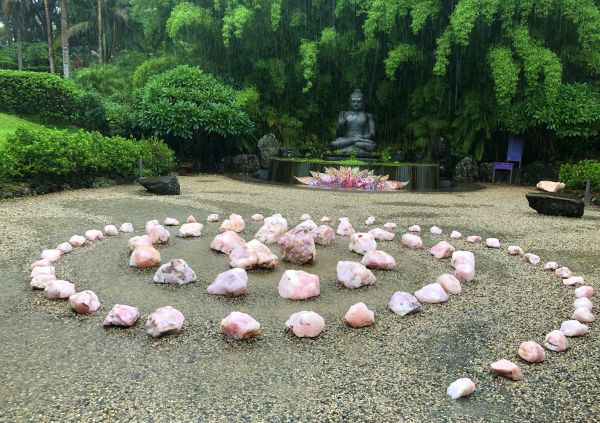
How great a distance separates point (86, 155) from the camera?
745cm

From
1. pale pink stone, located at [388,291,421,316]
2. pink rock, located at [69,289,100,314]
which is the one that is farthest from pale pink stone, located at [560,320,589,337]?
pink rock, located at [69,289,100,314]

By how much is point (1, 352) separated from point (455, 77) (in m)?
10.7

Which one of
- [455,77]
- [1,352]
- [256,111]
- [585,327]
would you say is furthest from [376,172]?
[1,352]

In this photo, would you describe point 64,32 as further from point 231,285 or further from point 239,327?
point 239,327

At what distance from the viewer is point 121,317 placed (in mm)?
2162

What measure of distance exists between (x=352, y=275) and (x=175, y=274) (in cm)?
101

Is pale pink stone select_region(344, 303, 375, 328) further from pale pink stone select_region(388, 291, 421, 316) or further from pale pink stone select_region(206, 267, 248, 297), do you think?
pale pink stone select_region(206, 267, 248, 297)

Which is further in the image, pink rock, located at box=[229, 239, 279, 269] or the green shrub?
the green shrub

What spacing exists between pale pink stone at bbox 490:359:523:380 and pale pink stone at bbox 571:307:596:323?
2.56 ft

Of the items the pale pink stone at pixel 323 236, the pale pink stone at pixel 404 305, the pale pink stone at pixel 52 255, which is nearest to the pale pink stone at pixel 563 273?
the pale pink stone at pixel 404 305

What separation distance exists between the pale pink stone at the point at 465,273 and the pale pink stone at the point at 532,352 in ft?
3.41

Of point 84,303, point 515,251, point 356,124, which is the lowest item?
point 515,251

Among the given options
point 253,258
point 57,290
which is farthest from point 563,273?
point 57,290

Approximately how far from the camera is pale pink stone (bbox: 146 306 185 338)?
81.9 inches
